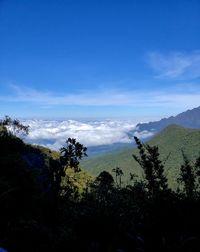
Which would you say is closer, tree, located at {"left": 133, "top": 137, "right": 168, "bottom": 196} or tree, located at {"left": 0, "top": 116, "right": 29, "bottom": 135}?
tree, located at {"left": 133, "top": 137, "right": 168, "bottom": 196}

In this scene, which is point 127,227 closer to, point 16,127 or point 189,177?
point 189,177

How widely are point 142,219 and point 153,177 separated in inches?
57.1

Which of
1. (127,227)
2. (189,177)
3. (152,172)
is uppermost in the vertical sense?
(152,172)

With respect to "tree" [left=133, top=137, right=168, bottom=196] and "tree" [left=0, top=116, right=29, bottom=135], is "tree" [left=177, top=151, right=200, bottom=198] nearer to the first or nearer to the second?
"tree" [left=133, top=137, right=168, bottom=196]

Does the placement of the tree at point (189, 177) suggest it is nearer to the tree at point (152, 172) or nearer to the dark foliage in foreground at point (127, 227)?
the tree at point (152, 172)

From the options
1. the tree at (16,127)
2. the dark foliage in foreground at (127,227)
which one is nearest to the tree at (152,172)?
the dark foliage in foreground at (127,227)

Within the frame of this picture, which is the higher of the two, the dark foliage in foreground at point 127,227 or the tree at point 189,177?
the tree at point 189,177

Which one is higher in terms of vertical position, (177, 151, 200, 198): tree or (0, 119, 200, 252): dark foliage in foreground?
(177, 151, 200, 198): tree

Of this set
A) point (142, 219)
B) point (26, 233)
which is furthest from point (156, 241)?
point (26, 233)

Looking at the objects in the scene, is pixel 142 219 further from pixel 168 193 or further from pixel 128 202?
pixel 128 202

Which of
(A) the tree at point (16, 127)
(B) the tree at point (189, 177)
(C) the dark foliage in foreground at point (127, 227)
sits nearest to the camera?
(C) the dark foliage in foreground at point (127, 227)

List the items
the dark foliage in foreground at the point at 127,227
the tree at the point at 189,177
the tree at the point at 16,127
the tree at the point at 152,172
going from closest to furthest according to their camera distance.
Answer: the dark foliage in foreground at the point at 127,227 → the tree at the point at 152,172 → the tree at the point at 189,177 → the tree at the point at 16,127

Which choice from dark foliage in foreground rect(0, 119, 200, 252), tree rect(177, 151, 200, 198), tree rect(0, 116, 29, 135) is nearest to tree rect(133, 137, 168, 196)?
dark foliage in foreground rect(0, 119, 200, 252)

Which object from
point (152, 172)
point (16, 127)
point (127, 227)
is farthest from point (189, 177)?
point (16, 127)
